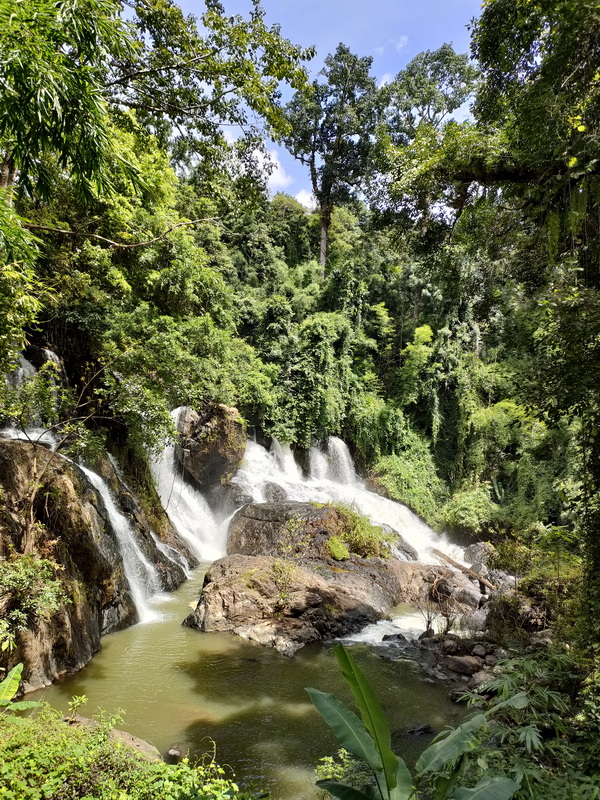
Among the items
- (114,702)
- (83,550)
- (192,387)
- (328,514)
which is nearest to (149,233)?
(192,387)

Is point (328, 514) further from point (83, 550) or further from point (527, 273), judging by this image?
point (527, 273)

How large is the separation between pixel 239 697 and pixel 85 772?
3.35 meters

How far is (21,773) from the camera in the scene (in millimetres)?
2877

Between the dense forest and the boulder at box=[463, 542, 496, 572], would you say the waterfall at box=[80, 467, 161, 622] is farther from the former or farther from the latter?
the boulder at box=[463, 542, 496, 572]

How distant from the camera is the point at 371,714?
200cm

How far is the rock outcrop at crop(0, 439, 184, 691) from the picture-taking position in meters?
5.74

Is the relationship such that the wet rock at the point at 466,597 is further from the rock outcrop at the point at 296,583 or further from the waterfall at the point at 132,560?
the waterfall at the point at 132,560

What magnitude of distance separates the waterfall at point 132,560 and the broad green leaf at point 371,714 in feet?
25.3

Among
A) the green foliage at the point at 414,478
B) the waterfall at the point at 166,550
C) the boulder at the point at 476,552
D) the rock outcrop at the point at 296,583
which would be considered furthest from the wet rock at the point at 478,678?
the green foliage at the point at 414,478

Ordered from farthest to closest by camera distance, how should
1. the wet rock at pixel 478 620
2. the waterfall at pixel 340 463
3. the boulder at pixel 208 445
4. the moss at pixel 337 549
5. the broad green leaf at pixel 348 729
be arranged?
the waterfall at pixel 340 463, the boulder at pixel 208 445, the moss at pixel 337 549, the wet rock at pixel 478 620, the broad green leaf at pixel 348 729

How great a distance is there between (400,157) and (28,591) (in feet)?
25.7

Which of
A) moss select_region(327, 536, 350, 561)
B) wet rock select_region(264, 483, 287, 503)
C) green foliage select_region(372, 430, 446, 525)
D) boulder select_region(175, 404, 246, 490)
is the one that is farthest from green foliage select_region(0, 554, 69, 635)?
green foliage select_region(372, 430, 446, 525)

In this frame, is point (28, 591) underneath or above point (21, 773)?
above

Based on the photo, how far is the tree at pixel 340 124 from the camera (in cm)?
2220
